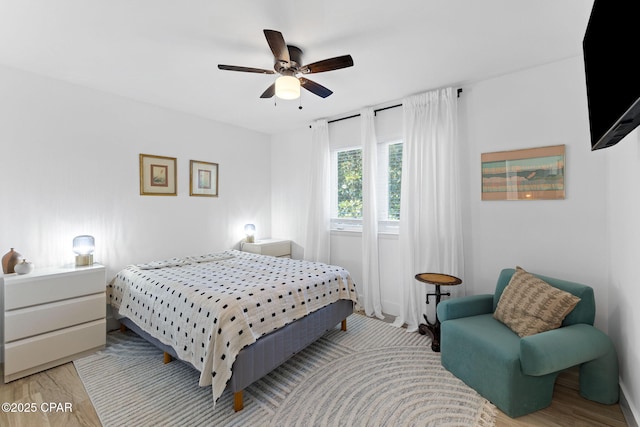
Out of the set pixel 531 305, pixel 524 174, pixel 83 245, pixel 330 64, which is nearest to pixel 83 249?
pixel 83 245

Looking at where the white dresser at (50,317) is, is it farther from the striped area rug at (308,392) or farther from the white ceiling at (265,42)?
the white ceiling at (265,42)

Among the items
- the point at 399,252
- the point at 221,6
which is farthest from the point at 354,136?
the point at 221,6

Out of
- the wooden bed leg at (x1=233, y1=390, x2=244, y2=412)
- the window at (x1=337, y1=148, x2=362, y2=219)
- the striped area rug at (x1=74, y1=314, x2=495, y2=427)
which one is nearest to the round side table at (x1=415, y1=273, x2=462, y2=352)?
the striped area rug at (x1=74, y1=314, x2=495, y2=427)

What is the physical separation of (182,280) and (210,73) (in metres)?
2.00

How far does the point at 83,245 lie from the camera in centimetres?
282

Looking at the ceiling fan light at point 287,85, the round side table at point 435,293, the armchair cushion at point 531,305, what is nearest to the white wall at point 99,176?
the ceiling fan light at point 287,85

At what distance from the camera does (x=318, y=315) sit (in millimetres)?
2660

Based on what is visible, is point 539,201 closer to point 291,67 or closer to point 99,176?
point 291,67

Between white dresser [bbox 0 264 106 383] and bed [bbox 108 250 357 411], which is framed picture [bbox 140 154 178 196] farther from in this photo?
white dresser [bbox 0 264 106 383]

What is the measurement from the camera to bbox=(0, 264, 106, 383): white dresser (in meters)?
2.24

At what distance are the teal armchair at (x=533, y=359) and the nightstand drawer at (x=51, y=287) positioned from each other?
3322 mm

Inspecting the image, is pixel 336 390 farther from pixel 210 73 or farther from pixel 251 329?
pixel 210 73

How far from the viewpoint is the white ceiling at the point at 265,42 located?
1793 millimetres

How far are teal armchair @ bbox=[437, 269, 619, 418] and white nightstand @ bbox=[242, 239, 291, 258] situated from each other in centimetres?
282
